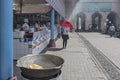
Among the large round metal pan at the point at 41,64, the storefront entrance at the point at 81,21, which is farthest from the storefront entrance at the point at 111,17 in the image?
the large round metal pan at the point at 41,64

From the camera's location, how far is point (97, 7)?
58.1m

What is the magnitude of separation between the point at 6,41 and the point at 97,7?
179 ft

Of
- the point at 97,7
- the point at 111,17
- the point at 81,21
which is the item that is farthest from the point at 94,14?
the point at 111,17

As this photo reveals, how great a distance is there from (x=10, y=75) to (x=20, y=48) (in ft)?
22.5

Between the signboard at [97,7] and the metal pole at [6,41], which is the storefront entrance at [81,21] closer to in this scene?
the signboard at [97,7]

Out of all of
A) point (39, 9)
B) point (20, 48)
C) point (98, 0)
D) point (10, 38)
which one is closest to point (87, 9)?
point (98, 0)

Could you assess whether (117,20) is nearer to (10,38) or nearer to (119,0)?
(119,0)

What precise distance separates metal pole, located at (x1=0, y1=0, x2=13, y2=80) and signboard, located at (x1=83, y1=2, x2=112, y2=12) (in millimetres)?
52771

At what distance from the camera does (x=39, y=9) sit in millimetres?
18734

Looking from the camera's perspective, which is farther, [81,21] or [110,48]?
[81,21]

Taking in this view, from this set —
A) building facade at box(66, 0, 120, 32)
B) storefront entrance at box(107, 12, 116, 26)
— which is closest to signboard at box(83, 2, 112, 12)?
building facade at box(66, 0, 120, 32)

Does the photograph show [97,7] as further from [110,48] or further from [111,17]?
[110,48]

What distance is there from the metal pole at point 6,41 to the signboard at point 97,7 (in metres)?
Answer: 52.8

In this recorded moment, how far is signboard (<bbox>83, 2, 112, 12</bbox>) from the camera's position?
186ft
